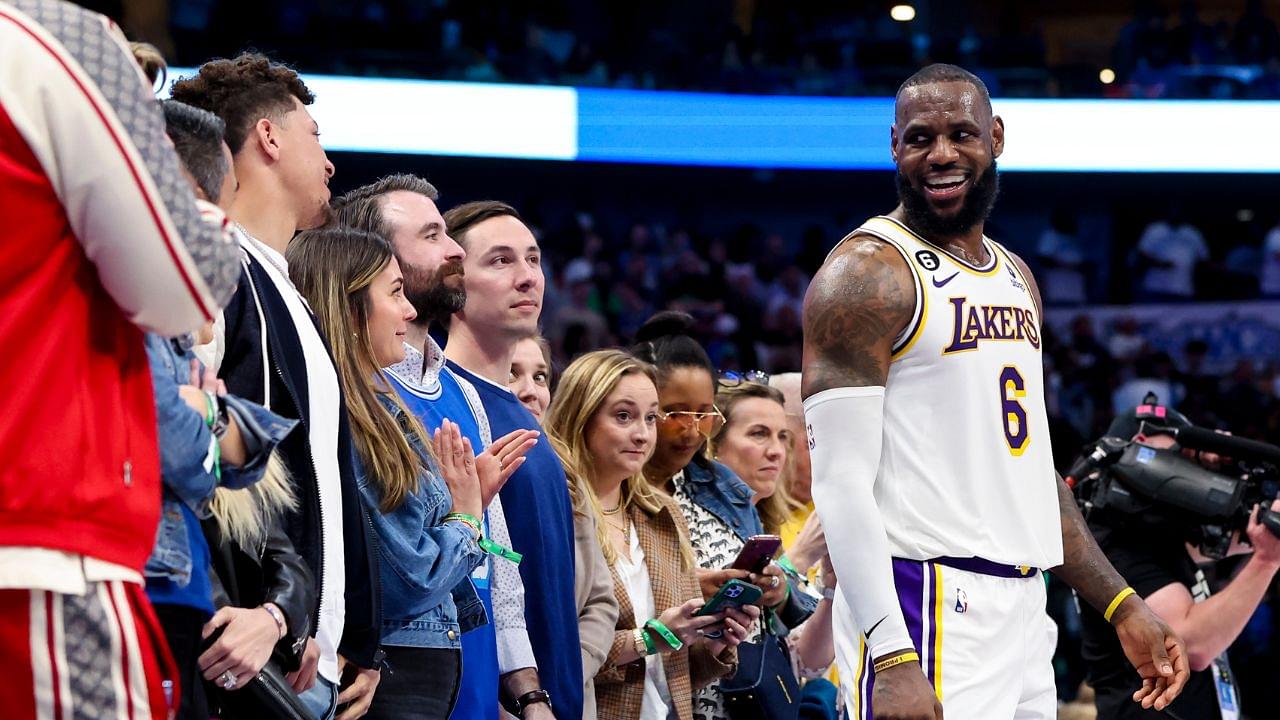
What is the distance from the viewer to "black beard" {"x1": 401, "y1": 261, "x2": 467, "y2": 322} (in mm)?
3498

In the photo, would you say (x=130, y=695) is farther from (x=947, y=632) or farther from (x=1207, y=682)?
(x=1207, y=682)

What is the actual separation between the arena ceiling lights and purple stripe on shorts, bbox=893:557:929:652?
882 cm

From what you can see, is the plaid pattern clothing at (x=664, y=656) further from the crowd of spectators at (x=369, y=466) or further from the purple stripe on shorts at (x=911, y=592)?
the purple stripe on shorts at (x=911, y=592)

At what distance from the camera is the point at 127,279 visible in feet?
5.97

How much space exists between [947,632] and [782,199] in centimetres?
1307

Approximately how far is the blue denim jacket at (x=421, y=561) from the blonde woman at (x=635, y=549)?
3.31ft

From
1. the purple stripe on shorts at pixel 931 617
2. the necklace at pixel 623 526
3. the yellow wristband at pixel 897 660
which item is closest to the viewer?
the yellow wristband at pixel 897 660

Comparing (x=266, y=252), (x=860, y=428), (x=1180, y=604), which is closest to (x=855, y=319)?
(x=860, y=428)

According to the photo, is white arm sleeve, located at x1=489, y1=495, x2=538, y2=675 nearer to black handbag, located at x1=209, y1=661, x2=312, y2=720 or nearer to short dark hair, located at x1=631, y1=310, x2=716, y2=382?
black handbag, located at x1=209, y1=661, x2=312, y2=720

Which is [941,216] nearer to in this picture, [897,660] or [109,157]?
[897,660]

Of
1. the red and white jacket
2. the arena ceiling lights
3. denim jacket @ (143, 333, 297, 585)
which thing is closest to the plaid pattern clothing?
denim jacket @ (143, 333, 297, 585)

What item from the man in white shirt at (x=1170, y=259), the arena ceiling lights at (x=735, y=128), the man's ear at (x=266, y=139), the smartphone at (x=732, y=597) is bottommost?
the smartphone at (x=732, y=597)

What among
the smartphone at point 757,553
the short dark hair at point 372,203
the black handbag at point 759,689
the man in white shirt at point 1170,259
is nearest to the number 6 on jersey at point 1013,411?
the smartphone at point 757,553

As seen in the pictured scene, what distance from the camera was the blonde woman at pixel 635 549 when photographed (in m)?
4.03
